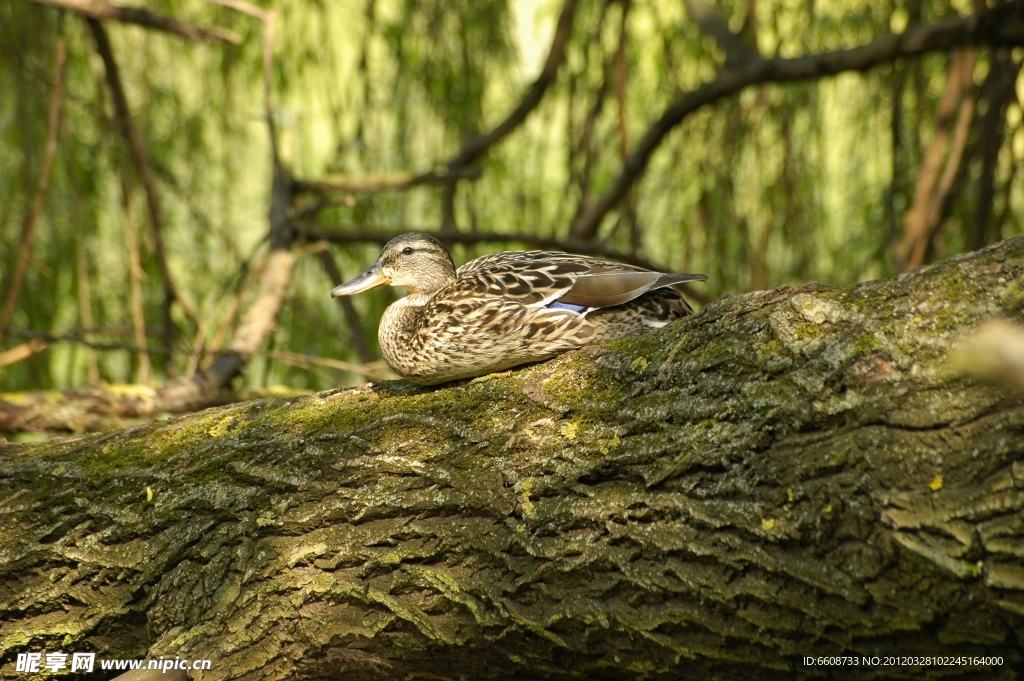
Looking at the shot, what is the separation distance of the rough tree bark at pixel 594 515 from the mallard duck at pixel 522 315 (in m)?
0.16

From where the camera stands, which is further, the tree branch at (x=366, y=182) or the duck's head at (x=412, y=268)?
the tree branch at (x=366, y=182)

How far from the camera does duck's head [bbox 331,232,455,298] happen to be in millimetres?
3482

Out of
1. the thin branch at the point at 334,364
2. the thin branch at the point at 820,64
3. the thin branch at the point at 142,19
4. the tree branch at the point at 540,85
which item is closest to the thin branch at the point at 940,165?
the thin branch at the point at 820,64

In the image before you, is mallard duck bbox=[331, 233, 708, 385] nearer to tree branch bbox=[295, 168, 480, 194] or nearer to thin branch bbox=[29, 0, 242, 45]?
thin branch bbox=[29, 0, 242, 45]

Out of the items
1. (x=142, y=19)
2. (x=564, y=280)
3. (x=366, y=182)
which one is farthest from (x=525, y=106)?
(x=564, y=280)

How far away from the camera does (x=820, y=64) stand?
4434 millimetres

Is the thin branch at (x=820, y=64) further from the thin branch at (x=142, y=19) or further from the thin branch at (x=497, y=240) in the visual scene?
the thin branch at (x=142, y=19)

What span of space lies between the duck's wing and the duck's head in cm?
29

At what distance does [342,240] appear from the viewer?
15.9 feet

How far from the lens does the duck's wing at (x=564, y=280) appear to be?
2818 mm

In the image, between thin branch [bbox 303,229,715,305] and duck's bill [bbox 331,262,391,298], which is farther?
thin branch [bbox 303,229,715,305]

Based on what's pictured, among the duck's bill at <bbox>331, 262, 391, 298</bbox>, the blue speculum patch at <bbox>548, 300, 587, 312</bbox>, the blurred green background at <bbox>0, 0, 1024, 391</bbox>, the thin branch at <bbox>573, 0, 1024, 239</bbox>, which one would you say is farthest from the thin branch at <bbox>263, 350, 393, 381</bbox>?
the thin branch at <bbox>573, 0, 1024, 239</bbox>

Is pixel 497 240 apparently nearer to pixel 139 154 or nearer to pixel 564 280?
pixel 139 154

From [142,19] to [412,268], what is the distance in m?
1.45
